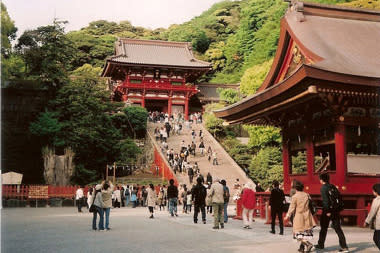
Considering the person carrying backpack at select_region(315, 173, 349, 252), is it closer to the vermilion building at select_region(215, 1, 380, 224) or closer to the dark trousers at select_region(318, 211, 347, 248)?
the dark trousers at select_region(318, 211, 347, 248)

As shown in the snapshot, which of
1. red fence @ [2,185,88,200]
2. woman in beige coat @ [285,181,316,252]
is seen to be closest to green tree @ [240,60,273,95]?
red fence @ [2,185,88,200]

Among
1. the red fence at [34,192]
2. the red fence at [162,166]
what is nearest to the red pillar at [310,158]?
the red fence at [162,166]

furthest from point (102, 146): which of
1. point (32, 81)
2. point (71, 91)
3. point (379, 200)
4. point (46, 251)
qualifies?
point (379, 200)

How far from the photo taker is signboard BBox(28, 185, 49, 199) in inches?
965

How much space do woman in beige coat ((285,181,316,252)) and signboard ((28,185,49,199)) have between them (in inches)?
775

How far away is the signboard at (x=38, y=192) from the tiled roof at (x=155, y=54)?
20362 millimetres

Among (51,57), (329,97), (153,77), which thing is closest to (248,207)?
(329,97)

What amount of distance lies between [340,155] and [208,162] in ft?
59.5

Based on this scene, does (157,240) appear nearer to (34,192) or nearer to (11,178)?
(34,192)

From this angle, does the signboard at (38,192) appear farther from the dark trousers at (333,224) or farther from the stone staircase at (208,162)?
the dark trousers at (333,224)

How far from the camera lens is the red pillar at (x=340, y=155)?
12.6 metres

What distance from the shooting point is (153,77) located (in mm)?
44969

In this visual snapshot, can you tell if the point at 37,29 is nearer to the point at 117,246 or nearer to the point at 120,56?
the point at 120,56

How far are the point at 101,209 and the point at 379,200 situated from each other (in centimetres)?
766
